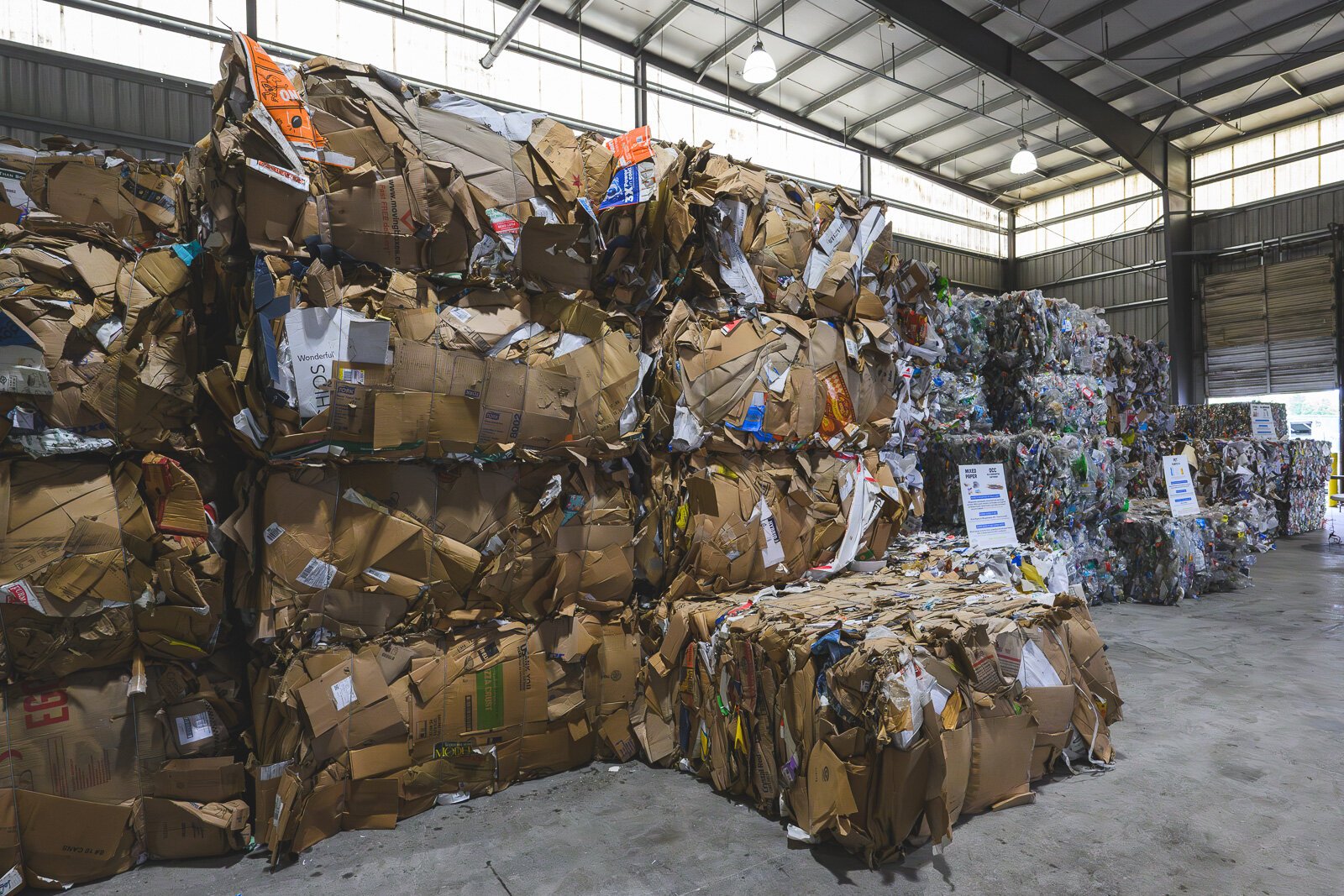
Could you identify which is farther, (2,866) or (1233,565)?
(1233,565)

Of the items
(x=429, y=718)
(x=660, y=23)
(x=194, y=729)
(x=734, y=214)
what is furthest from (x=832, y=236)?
(x=660, y=23)

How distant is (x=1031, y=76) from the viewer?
10578 mm

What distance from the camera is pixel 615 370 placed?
2850mm

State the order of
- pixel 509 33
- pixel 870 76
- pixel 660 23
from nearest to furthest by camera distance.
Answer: pixel 509 33, pixel 660 23, pixel 870 76

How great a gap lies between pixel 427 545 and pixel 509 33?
787cm

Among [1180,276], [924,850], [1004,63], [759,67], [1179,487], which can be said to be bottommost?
[924,850]

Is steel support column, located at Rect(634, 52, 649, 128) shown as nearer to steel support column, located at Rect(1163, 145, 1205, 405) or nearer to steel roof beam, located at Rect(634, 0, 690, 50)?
steel roof beam, located at Rect(634, 0, 690, 50)

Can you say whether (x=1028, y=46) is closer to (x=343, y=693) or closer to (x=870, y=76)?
(x=870, y=76)

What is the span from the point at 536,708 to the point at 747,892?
3.41ft

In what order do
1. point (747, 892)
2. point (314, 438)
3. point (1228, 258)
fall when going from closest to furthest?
point (747, 892)
point (314, 438)
point (1228, 258)

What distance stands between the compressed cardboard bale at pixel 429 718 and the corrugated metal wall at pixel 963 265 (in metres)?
14.0

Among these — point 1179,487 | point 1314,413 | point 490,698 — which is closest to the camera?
point 490,698

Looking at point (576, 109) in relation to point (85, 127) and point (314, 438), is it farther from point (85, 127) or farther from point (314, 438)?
point (314, 438)

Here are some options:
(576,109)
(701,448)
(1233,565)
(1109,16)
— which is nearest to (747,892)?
(701,448)
